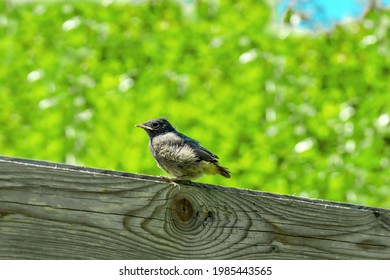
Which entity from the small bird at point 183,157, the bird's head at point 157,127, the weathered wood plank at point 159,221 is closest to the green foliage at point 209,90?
the bird's head at point 157,127

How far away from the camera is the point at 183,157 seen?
9.12ft

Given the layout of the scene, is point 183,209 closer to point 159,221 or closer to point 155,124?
point 159,221

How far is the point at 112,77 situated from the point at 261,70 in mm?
1008

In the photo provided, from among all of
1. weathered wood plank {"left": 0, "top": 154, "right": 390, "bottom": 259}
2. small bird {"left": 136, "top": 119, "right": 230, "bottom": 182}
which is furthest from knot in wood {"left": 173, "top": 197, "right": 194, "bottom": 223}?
small bird {"left": 136, "top": 119, "right": 230, "bottom": 182}

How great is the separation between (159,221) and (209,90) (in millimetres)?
3487

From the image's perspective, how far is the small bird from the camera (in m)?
2.77

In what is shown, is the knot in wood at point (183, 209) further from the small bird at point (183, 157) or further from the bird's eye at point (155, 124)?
the bird's eye at point (155, 124)

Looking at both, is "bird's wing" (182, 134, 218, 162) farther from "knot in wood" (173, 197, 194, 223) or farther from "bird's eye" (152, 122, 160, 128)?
"knot in wood" (173, 197, 194, 223)

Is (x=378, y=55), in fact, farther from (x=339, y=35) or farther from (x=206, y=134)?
(x=206, y=134)

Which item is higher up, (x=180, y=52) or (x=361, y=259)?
(x=180, y=52)

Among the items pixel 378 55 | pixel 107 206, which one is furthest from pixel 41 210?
pixel 378 55

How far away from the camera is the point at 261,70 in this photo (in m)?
5.38

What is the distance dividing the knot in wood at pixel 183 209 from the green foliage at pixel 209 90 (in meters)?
2.93

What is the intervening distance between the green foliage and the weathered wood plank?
2746 mm
